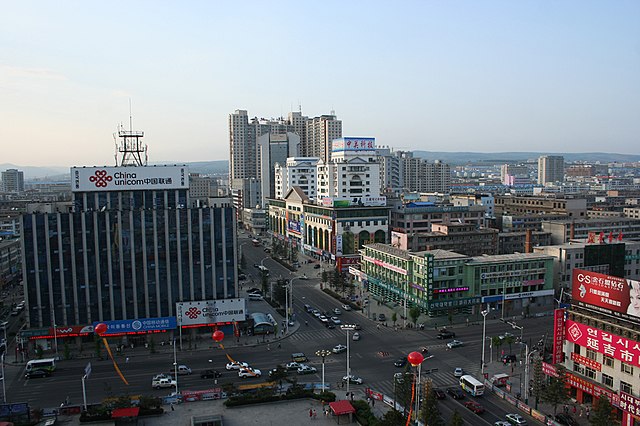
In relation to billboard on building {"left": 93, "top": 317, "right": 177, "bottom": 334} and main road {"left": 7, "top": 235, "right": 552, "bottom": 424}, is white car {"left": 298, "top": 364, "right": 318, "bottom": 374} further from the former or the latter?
billboard on building {"left": 93, "top": 317, "right": 177, "bottom": 334}

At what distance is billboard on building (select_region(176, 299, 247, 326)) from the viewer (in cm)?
6234

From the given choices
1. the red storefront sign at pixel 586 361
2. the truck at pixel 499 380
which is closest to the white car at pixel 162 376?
the truck at pixel 499 380

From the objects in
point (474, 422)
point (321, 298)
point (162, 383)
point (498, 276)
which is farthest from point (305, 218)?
point (474, 422)

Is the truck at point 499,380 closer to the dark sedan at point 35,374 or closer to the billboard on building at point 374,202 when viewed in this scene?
the dark sedan at point 35,374

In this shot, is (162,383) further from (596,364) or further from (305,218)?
(305,218)

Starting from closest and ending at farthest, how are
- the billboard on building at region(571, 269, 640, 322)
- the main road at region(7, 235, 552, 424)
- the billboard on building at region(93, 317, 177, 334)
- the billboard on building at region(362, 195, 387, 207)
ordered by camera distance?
the billboard on building at region(571, 269, 640, 322)
the main road at region(7, 235, 552, 424)
the billboard on building at region(93, 317, 177, 334)
the billboard on building at region(362, 195, 387, 207)

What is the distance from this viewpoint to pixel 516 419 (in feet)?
135

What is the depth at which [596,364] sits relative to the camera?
44312 millimetres

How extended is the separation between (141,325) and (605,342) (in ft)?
145

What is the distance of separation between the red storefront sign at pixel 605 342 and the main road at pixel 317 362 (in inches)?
286

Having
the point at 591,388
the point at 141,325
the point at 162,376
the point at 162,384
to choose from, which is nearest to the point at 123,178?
the point at 141,325

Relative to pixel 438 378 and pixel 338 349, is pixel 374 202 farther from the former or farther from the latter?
pixel 438 378

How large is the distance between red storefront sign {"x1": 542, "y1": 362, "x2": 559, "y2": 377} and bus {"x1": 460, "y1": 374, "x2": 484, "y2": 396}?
18.0 feet

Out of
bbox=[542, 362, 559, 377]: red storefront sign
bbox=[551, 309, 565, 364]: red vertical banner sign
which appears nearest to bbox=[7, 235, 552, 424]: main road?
bbox=[542, 362, 559, 377]: red storefront sign
